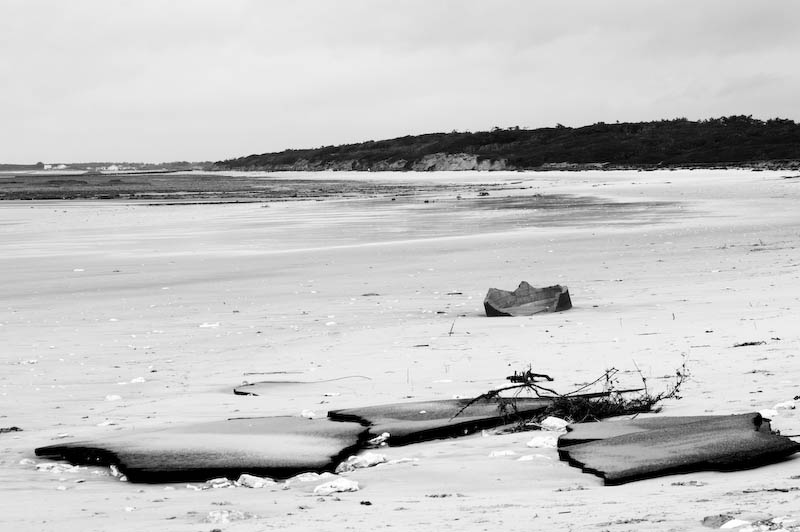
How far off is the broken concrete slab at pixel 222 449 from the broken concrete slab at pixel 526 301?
4.70m

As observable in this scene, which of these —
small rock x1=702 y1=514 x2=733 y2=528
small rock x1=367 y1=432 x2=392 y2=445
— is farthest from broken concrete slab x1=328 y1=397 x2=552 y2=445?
small rock x1=702 y1=514 x2=733 y2=528

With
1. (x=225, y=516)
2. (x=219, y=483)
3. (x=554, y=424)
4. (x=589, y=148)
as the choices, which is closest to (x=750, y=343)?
(x=554, y=424)

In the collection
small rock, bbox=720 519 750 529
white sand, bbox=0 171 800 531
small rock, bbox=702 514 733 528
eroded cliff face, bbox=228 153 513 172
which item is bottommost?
white sand, bbox=0 171 800 531

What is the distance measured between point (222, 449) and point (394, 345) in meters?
3.71

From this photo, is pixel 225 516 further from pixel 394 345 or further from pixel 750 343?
pixel 750 343

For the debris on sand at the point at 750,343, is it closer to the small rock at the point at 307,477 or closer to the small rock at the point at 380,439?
the small rock at the point at 380,439

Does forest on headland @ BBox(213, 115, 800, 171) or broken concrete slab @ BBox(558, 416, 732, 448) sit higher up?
forest on headland @ BBox(213, 115, 800, 171)

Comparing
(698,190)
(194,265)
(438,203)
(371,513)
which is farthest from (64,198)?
(371,513)

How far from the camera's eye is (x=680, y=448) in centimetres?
476

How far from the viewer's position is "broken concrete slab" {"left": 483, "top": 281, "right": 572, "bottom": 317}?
10.4 m

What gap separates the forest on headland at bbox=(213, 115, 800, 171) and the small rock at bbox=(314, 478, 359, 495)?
201 ft

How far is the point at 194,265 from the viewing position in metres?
16.8

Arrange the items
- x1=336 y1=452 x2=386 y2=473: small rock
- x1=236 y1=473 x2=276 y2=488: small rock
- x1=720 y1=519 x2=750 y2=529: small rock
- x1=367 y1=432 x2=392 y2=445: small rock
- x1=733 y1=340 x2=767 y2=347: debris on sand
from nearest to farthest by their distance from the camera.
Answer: x1=720 y1=519 x2=750 y2=529: small rock, x1=236 y1=473 x2=276 y2=488: small rock, x1=336 y1=452 x2=386 y2=473: small rock, x1=367 y1=432 x2=392 y2=445: small rock, x1=733 y1=340 x2=767 y2=347: debris on sand

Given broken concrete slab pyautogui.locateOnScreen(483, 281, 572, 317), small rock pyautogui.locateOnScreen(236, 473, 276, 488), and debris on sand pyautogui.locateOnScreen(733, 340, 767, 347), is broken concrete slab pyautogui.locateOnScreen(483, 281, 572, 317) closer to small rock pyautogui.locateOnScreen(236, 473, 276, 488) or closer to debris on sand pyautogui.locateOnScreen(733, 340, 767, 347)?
debris on sand pyautogui.locateOnScreen(733, 340, 767, 347)
